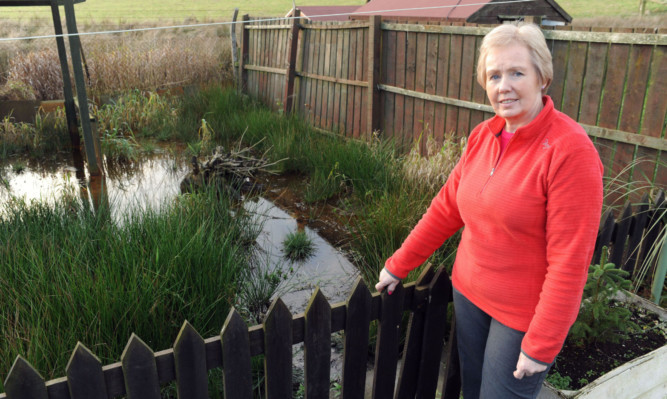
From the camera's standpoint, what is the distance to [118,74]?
10445 millimetres

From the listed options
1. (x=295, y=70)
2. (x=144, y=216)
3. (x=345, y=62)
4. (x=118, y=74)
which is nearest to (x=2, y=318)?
(x=144, y=216)

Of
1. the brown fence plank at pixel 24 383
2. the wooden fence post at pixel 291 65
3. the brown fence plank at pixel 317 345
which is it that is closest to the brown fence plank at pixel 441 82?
the wooden fence post at pixel 291 65

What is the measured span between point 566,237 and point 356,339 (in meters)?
0.94

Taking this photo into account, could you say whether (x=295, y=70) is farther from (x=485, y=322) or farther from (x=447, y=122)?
(x=485, y=322)

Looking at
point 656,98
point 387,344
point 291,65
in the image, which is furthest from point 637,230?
point 291,65

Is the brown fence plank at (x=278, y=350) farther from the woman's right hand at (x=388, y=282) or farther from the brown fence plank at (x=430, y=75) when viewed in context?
the brown fence plank at (x=430, y=75)

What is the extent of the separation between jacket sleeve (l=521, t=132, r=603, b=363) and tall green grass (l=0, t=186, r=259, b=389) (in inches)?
67.3

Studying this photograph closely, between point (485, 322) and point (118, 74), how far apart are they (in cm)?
1022

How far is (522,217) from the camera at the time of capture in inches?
63.8

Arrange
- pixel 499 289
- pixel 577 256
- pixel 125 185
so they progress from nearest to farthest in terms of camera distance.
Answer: pixel 577 256 → pixel 499 289 → pixel 125 185

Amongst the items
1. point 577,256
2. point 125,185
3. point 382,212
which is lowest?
point 125,185

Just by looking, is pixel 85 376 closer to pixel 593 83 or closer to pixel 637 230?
pixel 637 230

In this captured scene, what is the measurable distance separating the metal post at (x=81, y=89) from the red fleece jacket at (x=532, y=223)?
16.4ft

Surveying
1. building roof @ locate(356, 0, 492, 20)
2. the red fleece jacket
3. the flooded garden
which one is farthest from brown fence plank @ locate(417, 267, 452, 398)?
building roof @ locate(356, 0, 492, 20)
